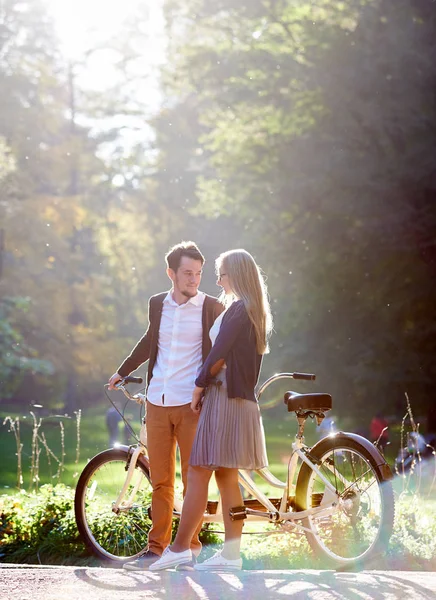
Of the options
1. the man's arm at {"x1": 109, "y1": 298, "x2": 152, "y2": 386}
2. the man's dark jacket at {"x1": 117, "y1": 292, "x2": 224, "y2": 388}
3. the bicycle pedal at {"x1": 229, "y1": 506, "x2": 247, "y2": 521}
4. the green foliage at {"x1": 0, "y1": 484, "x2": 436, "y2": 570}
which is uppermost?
the man's dark jacket at {"x1": 117, "y1": 292, "x2": 224, "y2": 388}

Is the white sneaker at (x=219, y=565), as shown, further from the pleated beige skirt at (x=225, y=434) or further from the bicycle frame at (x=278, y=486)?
the pleated beige skirt at (x=225, y=434)

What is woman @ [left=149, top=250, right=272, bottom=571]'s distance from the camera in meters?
5.73

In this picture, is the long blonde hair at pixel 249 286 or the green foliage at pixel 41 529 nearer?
the long blonde hair at pixel 249 286

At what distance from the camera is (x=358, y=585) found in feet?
17.0

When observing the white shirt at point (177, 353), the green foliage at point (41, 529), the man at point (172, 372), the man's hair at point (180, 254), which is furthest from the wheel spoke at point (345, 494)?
the green foliage at point (41, 529)

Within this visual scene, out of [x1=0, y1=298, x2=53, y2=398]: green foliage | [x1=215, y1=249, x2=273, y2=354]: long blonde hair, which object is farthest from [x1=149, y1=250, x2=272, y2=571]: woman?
[x1=0, y1=298, x2=53, y2=398]: green foliage

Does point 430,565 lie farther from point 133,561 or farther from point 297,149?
point 297,149

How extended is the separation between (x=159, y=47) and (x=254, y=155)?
18407 millimetres

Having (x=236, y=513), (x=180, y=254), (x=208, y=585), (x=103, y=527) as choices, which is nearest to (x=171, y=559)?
(x=236, y=513)

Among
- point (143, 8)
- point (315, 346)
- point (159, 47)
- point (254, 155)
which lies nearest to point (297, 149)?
point (254, 155)

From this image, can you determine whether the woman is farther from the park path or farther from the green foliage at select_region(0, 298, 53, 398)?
the green foliage at select_region(0, 298, 53, 398)

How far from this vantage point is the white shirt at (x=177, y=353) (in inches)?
239

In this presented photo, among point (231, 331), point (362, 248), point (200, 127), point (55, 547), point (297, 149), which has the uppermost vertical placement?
point (200, 127)

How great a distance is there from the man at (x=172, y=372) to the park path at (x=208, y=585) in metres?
0.50
